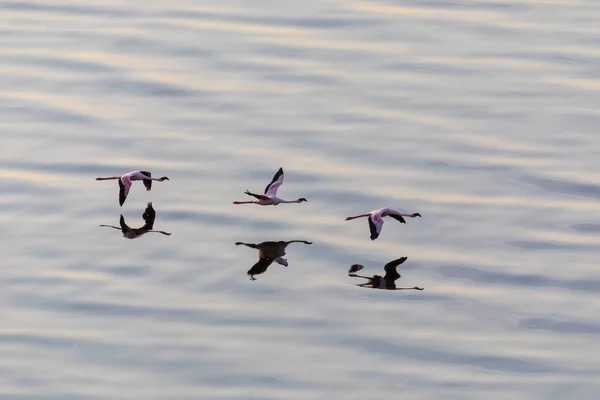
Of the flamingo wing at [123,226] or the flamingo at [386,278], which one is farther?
the flamingo wing at [123,226]

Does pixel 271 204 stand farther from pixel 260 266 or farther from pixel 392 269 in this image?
pixel 392 269

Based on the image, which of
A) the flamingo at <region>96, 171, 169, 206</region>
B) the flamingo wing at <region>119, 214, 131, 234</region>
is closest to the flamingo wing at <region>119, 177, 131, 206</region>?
the flamingo at <region>96, 171, 169, 206</region>

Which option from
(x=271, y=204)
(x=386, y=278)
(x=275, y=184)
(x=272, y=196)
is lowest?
(x=386, y=278)

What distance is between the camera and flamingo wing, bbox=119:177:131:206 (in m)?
28.4

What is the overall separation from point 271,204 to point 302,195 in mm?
834

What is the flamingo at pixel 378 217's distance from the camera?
2714 cm

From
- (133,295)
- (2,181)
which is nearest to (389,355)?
(133,295)

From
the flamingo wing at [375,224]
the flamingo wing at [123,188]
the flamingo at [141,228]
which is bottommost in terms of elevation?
the flamingo at [141,228]

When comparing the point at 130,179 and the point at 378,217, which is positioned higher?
the point at 130,179

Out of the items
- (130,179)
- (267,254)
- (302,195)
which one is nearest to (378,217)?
(267,254)

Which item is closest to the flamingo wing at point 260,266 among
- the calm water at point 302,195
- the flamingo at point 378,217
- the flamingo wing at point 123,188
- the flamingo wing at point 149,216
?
the calm water at point 302,195

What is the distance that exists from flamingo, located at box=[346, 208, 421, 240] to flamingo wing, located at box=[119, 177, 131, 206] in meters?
3.69

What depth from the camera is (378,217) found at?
27453 mm

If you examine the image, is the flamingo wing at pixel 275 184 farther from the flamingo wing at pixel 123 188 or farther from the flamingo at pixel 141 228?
the flamingo wing at pixel 123 188
